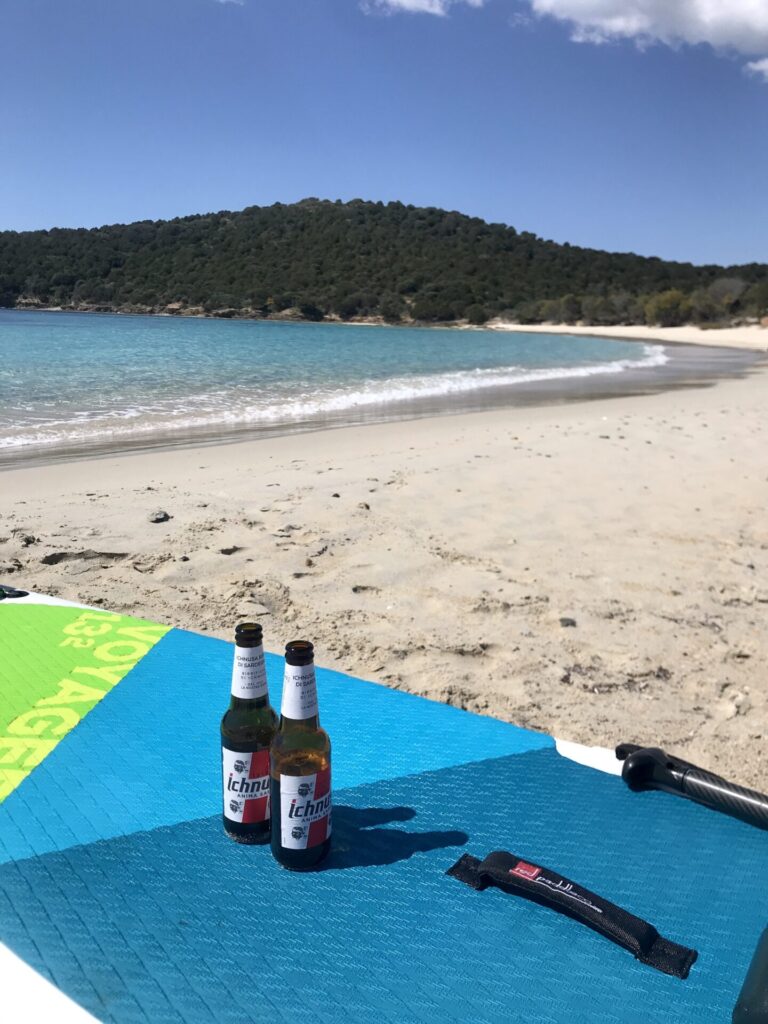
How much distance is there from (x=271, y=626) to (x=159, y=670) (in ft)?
3.69

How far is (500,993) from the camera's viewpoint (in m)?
1.21

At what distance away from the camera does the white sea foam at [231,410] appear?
853 centimetres

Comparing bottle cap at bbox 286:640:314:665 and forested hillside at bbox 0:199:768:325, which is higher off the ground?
forested hillside at bbox 0:199:768:325

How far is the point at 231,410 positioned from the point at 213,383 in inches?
136

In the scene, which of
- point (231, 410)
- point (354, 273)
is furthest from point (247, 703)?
point (354, 273)

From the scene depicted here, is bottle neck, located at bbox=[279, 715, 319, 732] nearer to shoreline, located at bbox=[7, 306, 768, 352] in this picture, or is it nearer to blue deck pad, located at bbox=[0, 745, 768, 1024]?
blue deck pad, located at bbox=[0, 745, 768, 1024]

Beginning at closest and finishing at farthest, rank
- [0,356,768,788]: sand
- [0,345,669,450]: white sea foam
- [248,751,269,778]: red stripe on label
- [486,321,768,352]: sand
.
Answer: [248,751,269,778]: red stripe on label, [0,356,768,788]: sand, [0,345,669,450]: white sea foam, [486,321,768,352]: sand

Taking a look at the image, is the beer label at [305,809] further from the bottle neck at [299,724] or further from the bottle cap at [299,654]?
the bottle cap at [299,654]

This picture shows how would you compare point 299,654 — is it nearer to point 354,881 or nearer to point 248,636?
point 248,636

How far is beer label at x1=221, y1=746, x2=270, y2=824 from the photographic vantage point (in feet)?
4.58

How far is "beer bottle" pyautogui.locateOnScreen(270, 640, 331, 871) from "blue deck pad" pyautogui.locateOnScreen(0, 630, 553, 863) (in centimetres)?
29

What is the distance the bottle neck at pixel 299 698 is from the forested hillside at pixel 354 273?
53.0 m

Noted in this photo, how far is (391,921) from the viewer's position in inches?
52.7

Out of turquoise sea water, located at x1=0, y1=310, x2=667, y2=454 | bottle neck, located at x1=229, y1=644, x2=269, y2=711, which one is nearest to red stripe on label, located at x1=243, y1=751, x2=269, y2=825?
bottle neck, located at x1=229, y1=644, x2=269, y2=711
